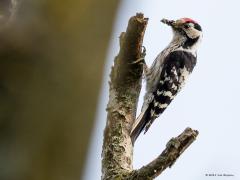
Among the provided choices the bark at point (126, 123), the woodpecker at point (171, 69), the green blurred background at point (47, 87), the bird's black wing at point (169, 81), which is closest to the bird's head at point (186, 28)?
the woodpecker at point (171, 69)

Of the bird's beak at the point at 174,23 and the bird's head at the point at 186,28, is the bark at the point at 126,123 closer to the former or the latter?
the bird's beak at the point at 174,23

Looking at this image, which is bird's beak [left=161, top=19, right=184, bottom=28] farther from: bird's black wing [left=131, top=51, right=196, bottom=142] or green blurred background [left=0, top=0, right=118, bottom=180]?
green blurred background [left=0, top=0, right=118, bottom=180]

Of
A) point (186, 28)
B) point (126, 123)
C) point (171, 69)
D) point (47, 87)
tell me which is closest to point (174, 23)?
point (186, 28)

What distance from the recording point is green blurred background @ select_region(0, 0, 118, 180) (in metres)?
Result: 0.75

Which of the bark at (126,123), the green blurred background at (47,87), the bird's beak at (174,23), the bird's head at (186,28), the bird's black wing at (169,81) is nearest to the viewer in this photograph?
the green blurred background at (47,87)

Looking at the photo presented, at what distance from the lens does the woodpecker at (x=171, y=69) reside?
4.44 m

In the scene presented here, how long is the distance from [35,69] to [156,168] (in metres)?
1.10

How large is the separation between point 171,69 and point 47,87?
3978mm

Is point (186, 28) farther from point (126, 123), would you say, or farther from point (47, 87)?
point (47, 87)

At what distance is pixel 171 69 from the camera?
4.72 m

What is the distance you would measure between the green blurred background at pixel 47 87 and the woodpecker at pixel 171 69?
3.18 metres

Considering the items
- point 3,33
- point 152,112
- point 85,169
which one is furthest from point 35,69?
point 152,112

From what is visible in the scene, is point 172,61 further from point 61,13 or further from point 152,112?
point 61,13

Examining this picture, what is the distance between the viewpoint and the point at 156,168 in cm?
179
